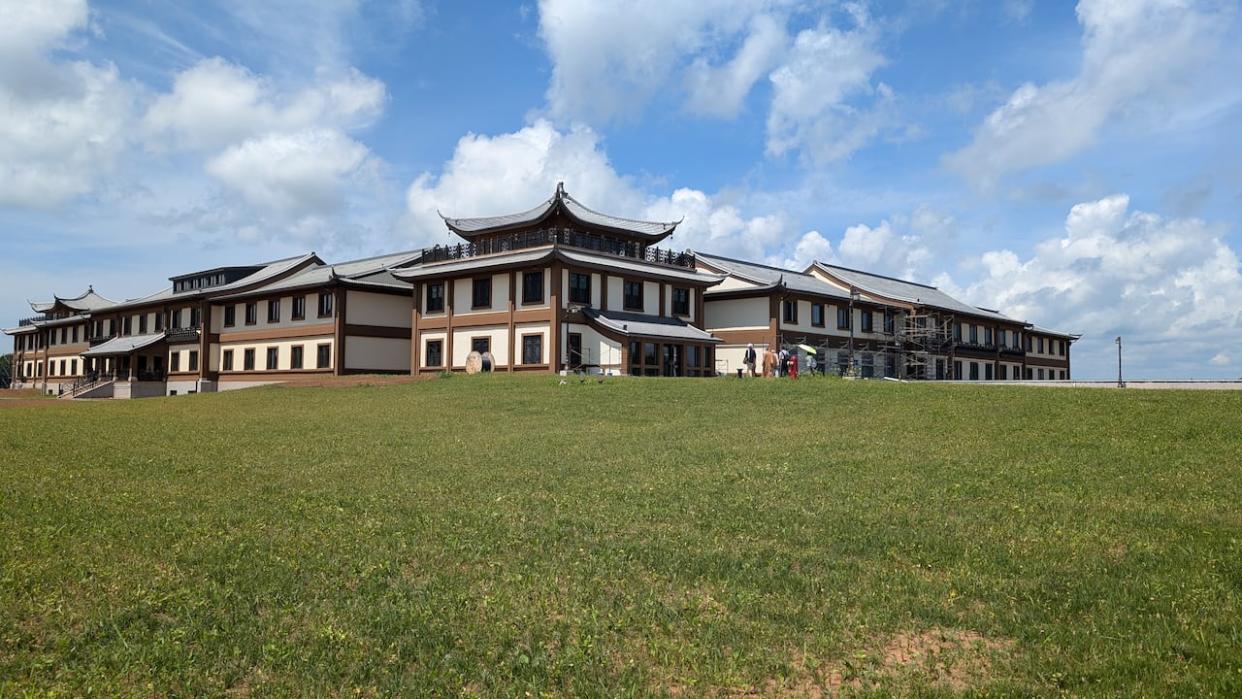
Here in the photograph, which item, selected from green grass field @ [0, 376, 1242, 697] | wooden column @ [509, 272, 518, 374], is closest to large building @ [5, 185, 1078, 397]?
wooden column @ [509, 272, 518, 374]

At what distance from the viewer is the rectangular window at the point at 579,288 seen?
45.0 m

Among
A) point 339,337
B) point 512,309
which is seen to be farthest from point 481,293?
point 339,337

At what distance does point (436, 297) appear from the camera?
50.5m

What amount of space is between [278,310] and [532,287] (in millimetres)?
22427

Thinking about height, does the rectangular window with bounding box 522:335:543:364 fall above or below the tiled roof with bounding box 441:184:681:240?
below

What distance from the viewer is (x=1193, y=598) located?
337 inches

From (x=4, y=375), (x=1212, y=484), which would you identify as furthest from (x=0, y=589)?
(x=4, y=375)

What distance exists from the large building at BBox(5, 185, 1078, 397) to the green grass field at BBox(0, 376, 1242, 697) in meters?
25.5

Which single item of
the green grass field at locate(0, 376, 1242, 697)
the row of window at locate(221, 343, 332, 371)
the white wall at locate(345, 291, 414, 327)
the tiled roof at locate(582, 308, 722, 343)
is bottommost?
the green grass field at locate(0, 376, 1242, 697)

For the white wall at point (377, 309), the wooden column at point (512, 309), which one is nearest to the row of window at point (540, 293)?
the wooden column at point (512, 309)

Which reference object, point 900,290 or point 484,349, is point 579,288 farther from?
point 900,290

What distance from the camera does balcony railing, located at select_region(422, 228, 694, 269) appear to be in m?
47.1

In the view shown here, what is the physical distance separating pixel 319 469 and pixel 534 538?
761cm

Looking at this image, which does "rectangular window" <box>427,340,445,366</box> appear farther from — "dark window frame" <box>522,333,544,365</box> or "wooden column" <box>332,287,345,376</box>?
"dark window frame" <box>522,333,544,365</box>
